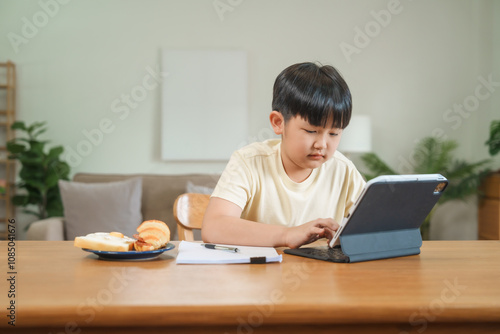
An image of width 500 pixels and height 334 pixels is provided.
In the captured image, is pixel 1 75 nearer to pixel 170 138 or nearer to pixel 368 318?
pixel 170 138

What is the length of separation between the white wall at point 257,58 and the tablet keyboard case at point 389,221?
337 cm

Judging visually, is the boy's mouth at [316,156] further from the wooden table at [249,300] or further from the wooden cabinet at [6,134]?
the wooden cabinet at [6,134]

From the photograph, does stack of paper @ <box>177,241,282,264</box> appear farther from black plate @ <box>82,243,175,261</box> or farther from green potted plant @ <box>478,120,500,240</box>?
green potted plant @ <box>478,120,500,240</box>

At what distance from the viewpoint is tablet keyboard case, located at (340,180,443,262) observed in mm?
1027

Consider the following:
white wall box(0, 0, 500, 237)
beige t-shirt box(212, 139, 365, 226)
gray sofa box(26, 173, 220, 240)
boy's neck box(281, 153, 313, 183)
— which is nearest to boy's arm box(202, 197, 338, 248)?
beige t-shirt box(212, 139, 365, 226)

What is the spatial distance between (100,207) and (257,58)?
1904 mm

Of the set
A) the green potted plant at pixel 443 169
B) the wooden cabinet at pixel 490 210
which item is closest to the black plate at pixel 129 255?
the green potted plant at pixel 443 169

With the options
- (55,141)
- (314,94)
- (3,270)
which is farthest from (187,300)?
(55,141)

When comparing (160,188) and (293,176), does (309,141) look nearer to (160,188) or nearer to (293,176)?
(293,176)

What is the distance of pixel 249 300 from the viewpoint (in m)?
0.72

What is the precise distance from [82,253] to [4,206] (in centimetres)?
371

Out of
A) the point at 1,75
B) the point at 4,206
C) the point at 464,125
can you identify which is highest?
the point at 1,75

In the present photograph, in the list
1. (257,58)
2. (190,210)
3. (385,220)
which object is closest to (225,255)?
(385,220)

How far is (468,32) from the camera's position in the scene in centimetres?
461
